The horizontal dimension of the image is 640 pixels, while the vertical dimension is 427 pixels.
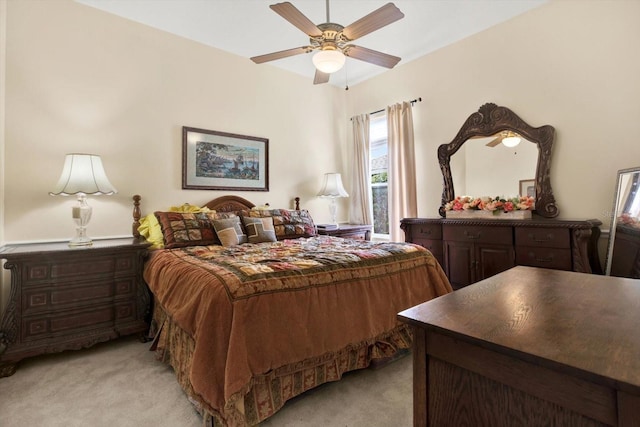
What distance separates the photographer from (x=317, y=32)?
2264 millimetres

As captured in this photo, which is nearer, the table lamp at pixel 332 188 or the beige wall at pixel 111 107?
the beige wall at pixel 111 107

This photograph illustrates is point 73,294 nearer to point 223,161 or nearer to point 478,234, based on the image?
point 223,161

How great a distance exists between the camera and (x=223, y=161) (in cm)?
378

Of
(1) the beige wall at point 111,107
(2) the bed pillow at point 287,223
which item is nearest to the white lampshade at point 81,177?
(1) the beige wall at point 111,107

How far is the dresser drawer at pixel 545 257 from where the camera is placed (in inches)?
104

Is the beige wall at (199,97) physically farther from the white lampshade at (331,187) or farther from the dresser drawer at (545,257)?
the white lampshade at (331,187)

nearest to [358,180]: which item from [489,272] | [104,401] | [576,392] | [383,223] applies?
[383,223]

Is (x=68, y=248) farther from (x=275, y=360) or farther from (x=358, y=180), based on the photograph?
(x=358, y=180)

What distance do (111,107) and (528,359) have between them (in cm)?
374

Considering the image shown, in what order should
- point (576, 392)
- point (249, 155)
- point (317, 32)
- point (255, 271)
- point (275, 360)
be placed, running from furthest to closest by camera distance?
point (249, 155) < point (317, 32) < point (255, 271) < point (275, 360) < point (576, 392)

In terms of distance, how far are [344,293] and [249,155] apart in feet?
8.60

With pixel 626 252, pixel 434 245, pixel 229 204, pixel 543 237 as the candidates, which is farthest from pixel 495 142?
pixel 229 204

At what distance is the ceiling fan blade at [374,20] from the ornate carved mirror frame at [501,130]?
1900 millimetres

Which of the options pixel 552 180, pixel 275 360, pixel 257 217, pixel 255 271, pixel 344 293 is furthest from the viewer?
pixel 257 217
